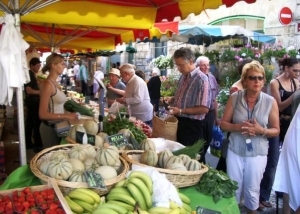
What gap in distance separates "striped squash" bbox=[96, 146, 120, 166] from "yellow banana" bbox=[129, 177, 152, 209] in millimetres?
327

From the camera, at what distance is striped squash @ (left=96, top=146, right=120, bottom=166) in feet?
8.21

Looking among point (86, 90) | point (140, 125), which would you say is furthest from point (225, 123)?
point (86, 90)

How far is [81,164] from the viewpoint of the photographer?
245 cm

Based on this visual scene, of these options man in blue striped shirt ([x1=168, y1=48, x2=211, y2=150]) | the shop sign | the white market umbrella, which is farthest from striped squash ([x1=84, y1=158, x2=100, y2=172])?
the shop sign

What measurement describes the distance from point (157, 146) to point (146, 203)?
123cm

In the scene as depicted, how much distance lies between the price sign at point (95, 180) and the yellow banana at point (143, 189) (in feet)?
0.59

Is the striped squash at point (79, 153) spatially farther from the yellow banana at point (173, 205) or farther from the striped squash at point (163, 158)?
the yellow banana at point (173, 205)

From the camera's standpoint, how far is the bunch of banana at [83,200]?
2008mm

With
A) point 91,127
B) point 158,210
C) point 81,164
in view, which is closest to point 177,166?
point 158,210

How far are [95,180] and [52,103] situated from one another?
2.13 meters

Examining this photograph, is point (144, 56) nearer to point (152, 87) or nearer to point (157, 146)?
point (152, 87)

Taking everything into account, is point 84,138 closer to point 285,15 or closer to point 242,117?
point 242,117

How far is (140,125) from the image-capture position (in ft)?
14.2

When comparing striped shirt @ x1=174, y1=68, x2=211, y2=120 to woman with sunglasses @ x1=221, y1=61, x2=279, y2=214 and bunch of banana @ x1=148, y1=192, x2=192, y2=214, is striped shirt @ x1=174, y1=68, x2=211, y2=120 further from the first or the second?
bunch of banana @ x1=148, y1=192, x2=192, y2=214
